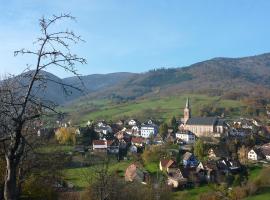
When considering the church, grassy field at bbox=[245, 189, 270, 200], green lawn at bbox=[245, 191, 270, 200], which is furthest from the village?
green lawn at bbox=[245, 191, 270, 200]

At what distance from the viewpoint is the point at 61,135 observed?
6619 centimetres

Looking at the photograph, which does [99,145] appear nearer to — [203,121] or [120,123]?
[203,121]

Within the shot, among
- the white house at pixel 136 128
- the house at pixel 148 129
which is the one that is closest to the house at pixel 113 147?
the house at pixel 148 129

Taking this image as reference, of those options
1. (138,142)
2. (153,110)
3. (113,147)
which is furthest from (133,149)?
(153,110)

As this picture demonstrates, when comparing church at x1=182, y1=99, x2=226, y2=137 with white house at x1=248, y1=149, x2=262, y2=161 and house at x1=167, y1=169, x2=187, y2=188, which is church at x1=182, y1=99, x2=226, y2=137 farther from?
house at x1=167, y1=169, x2=187, y2=188

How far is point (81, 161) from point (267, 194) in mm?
23342

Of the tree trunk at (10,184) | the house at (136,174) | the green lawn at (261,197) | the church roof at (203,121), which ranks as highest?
the church roof at (203,121)

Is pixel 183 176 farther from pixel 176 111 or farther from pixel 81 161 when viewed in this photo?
pixel 176 111

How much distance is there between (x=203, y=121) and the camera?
297 feet

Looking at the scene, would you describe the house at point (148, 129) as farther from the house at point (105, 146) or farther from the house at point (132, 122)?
the house at point (105, 146)

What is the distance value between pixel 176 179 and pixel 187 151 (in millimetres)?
15475

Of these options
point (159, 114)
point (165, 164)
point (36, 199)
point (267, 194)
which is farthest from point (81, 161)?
point (159, 114)

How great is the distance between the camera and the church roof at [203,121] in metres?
87.2

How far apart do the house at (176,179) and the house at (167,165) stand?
1611 mm
